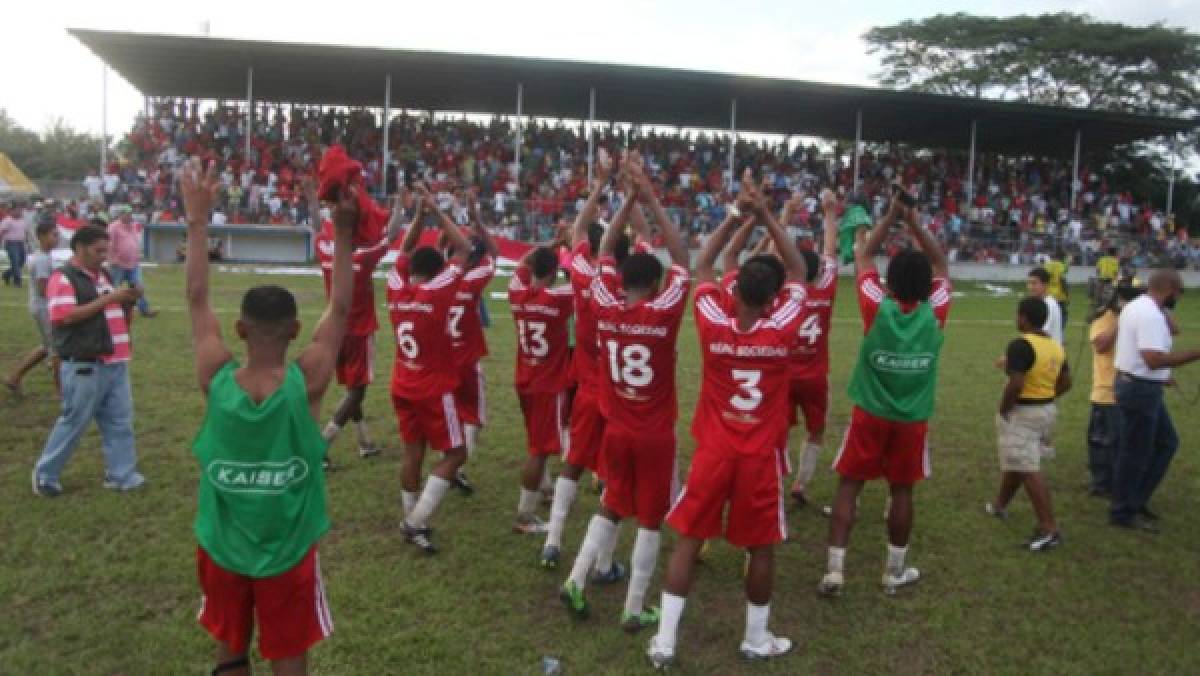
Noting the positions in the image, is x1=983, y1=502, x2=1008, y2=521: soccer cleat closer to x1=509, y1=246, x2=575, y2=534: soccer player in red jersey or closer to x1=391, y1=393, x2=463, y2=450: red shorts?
x1=509, y1=246, x2=575, y2=534: soccer player in red jersey

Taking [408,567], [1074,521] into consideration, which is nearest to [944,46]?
[1074,521]

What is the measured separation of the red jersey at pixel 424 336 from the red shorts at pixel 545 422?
720 mm

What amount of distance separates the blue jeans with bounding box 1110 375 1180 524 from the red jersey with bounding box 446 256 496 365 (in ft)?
16.2

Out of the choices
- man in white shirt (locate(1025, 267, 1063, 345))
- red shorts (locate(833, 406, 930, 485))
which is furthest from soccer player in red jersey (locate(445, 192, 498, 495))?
man in white shirt (locate(1025, 267, 1063, 345))

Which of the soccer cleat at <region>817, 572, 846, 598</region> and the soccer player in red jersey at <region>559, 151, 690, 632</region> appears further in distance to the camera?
the soccer cleat at <region>817, 572, 846, 598</region>

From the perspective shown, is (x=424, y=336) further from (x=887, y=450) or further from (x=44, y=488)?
(x=44, y=488)

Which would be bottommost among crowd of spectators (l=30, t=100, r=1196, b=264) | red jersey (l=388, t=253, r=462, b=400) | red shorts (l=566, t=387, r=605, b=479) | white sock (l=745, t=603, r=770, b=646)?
white sock (l=745, t=603, r=770, b=646)

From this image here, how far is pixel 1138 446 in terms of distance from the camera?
21.9ft

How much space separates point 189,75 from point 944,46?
36.6 m

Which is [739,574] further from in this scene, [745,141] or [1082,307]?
[745,141]

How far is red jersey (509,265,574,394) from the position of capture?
6.36 m

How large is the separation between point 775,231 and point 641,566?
2041 mm

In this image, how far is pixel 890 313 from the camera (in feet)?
17.4

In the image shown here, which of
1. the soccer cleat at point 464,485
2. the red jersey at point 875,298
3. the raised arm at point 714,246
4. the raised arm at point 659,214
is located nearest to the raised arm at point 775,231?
the raised arm at point 714,246
